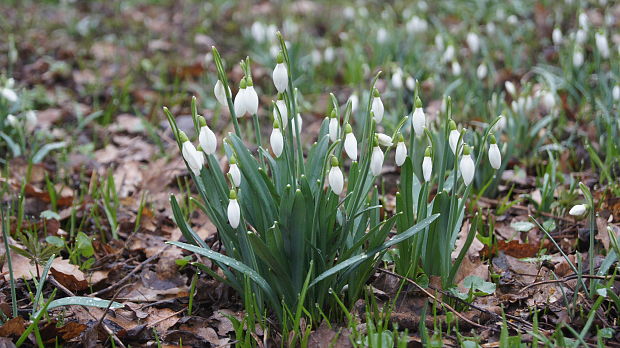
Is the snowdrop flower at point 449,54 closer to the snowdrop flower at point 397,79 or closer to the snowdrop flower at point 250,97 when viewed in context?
the snowdrop flower at point 397,79

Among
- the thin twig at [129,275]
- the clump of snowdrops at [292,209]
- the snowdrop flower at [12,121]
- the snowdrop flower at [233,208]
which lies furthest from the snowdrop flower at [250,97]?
the snowdrop flower at [12,121]

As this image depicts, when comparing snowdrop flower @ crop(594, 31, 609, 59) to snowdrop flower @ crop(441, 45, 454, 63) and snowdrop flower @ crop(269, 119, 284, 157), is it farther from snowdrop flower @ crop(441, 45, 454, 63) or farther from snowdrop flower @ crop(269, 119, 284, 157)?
snowdrop flower @ crop(269, 119, 284, 157)

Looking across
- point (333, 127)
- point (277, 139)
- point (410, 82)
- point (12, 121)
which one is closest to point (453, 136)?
point (333, 127)

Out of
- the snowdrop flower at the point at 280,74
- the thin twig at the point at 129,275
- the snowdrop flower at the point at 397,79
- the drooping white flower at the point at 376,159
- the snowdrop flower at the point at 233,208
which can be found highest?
the snowdrop flower at the point at 280,74

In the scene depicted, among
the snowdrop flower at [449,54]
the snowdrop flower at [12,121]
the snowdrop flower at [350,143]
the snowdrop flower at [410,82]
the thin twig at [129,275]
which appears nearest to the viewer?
the snowdrop flower at [350,143]

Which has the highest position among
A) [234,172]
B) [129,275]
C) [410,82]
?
[234,172]

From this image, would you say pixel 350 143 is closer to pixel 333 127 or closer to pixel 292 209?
pixel 333 127

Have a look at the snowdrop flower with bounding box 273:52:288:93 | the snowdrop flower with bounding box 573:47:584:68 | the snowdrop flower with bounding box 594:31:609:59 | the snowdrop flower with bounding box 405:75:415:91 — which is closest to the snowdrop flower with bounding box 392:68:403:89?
the snowdrop flower with bounding box 405:75:415:91
